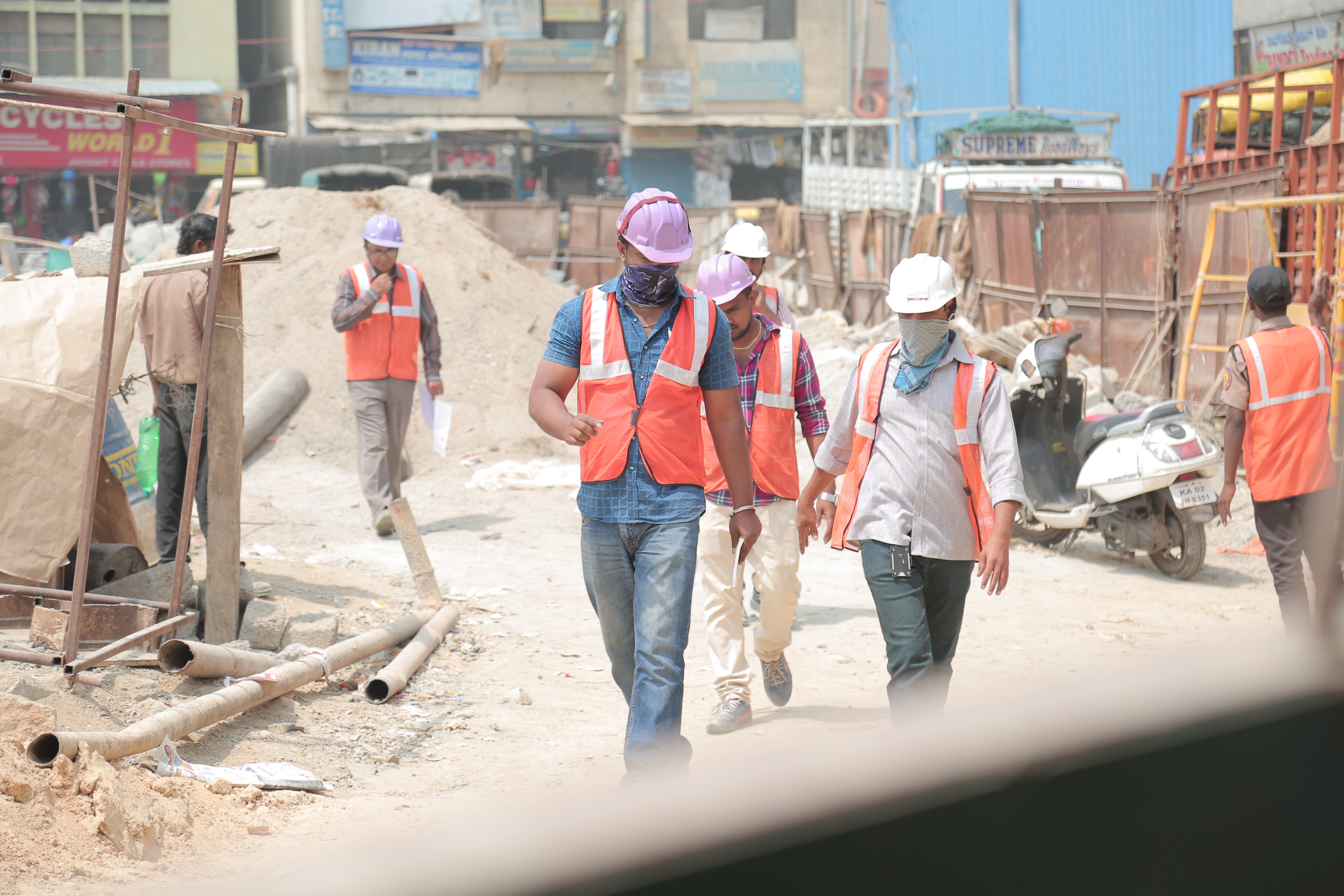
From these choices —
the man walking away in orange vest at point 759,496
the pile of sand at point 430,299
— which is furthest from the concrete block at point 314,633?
the pile of sand at point 430,299

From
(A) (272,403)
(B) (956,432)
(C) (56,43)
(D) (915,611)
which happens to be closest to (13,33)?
(C) (56,43)

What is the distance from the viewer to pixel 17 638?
5328 mm

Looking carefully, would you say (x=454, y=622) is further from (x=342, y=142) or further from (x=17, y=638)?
(x=342, y=142)

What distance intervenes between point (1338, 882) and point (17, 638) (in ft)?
17.9

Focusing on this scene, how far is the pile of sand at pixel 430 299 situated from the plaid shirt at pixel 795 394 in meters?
7.21

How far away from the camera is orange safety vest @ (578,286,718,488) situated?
3770mm

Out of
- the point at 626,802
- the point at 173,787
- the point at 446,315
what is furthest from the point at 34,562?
the point at 446,315

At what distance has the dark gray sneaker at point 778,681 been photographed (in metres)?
5.43

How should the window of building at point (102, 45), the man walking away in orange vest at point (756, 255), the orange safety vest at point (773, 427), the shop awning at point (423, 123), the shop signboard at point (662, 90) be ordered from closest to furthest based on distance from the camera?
the orange safety vest at point (773, 427) < the man walking away in orange vest at point (756, 255) < the window of building at point (102, 45) < the shop awning at point (423, 123) < the shop signboard at point (662, 90)

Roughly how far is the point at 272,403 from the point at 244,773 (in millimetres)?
8300

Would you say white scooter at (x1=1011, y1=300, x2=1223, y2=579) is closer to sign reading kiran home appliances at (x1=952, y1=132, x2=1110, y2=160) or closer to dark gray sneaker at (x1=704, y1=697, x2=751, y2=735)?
dark gray sneaker at (x1=704, y1=697, x2=751, y2=735)

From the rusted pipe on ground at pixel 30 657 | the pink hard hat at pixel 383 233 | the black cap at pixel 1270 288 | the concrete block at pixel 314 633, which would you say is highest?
the pink hard hat at pixel 383 233

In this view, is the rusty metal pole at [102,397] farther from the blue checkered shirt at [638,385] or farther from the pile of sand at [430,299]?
the pile of sand at [430,299]

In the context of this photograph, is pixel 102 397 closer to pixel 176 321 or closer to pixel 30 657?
pixel 30 657
